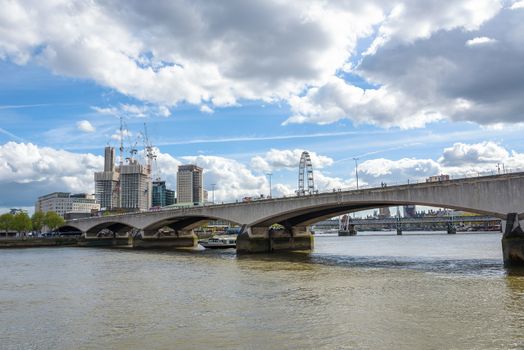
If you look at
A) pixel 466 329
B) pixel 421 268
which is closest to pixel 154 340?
pixel 466 329

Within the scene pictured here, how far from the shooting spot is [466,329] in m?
17.2

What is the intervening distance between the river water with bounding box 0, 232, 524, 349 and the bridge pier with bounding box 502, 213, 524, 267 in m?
1.96

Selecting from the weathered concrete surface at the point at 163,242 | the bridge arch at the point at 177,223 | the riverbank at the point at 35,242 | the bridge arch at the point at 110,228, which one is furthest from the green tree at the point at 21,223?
the bridge arch at the point at 177,223

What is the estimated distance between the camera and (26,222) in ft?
414

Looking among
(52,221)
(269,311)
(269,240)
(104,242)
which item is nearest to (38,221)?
(52,221)

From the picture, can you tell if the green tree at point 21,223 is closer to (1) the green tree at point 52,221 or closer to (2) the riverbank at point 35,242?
(1) the green tree at point 52,221

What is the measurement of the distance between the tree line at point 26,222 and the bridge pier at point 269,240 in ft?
275

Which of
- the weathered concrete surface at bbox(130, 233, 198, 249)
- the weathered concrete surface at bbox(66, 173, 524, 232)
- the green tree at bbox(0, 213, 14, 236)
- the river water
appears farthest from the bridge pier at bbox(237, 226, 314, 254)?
the green tree at bbox(0, 213, 14, 236)

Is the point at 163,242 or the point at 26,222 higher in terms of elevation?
the point at 26,222

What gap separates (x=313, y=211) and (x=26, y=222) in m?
93.5

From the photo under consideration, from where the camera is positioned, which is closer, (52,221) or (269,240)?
(269,240)

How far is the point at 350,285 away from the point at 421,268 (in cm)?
1370

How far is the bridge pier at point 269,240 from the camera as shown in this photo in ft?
216

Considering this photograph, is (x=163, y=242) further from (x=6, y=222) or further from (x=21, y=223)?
(x=6, y=222)
